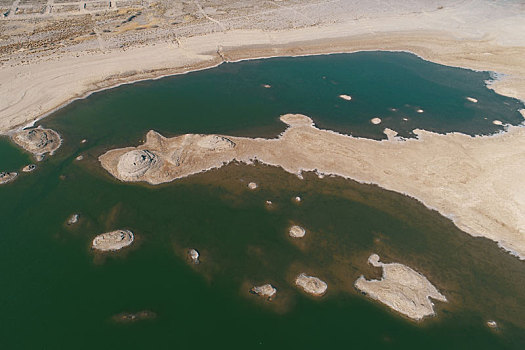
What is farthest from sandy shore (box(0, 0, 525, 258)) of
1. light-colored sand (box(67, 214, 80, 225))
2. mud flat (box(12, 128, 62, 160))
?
light-colored sand (box(67, 214, 80, 225))

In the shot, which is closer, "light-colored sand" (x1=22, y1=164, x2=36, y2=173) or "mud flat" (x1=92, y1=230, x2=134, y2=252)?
"mud flat" (x1=92, y1=230, x2=134, y2=252)

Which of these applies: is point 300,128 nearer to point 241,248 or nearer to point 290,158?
point 290,158

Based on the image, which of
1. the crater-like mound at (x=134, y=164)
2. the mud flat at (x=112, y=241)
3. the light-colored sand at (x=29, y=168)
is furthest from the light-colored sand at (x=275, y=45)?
the mud flat at (x=112, y=241)

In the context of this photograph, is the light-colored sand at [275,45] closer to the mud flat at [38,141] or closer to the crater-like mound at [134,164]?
the mud flat at [38,141]

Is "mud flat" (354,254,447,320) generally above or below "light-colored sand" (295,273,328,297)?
below

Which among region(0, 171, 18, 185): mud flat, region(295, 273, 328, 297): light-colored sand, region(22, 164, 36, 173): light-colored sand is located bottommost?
region(295, 273, 328, 297): light-colored sand

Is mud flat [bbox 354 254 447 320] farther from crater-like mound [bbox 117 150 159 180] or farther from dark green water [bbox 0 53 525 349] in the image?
crater-like mound [bbox 117 150 159 180]
